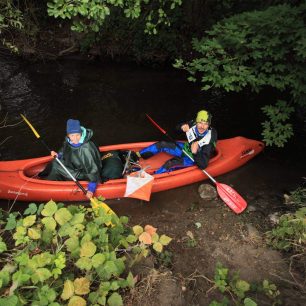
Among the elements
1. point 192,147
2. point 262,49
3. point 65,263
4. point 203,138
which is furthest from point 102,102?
point 65,263

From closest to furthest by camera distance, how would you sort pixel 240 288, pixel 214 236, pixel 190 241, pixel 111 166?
pixel 240 288 → pixel 190 241 → pixel 214 236 → pixel 111 166

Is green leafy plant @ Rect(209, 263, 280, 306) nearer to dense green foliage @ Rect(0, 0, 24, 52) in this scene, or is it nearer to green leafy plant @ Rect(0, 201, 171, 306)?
green leafy plant @ Rect(0, 201, 171, 306)

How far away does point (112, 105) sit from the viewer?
8273 mm

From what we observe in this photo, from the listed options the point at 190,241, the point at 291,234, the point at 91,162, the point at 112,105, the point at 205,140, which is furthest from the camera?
the point at 112,105

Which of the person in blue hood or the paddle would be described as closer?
the person in blue hood

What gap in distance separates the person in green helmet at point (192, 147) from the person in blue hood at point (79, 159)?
1.06m

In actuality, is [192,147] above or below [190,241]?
above

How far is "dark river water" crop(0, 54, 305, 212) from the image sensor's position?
21.8 ft

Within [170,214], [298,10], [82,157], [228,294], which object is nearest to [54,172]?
[82,157]

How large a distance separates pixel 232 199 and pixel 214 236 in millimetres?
851

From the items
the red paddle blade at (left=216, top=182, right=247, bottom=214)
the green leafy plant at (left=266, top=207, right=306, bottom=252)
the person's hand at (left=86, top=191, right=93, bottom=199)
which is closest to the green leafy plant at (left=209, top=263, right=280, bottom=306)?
the green leafy plant at (left=266, top=207, right=306, bottom=252)

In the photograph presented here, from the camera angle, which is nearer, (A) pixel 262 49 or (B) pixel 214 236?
(B) pixel 214 236

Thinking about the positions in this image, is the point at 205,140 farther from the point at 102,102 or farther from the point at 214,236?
the point at 102,102

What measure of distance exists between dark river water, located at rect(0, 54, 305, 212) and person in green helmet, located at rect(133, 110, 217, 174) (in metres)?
A: 1.09
